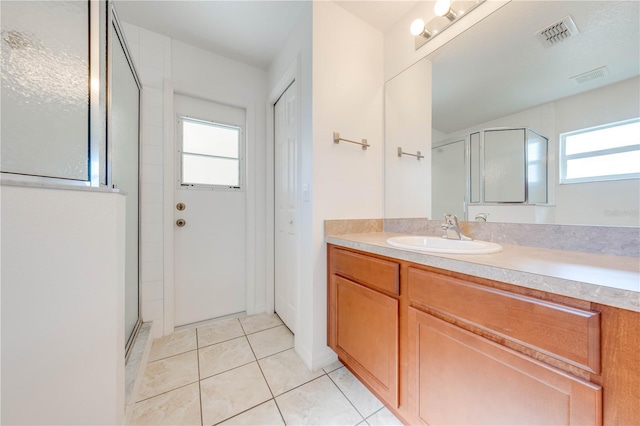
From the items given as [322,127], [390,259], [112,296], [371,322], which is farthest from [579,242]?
[112,296]

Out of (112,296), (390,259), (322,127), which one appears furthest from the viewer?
(322,127)

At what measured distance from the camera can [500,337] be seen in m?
0.64

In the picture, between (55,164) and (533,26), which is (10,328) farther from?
(533,26)

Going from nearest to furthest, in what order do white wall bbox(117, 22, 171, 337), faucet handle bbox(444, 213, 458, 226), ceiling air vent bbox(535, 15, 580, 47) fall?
ceiling air vent bbox(535, 15, 580, 47) → faucet handle bbox(444, 213, 458, 226) → white wall bbox(117, 22, 171, 337)

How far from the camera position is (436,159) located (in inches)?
55.0

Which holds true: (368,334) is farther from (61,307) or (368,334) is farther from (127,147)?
(127,147)

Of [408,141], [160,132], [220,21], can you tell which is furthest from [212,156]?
[408,141]

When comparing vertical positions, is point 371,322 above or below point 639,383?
below

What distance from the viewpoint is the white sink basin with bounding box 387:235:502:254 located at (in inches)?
33.0

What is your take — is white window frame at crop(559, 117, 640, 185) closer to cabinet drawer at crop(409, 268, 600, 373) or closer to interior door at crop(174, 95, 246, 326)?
cabinet drawer at crop(409, 268, 600, 373)

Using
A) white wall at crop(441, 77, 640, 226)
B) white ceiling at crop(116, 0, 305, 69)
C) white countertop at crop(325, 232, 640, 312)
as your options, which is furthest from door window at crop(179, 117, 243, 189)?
white wall at crop(441, 77, 640, 226)

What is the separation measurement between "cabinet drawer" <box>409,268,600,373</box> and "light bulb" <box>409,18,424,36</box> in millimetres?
1476

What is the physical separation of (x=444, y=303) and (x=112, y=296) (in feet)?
4.15

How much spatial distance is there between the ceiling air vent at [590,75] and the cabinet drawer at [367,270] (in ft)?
3.40
